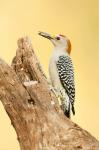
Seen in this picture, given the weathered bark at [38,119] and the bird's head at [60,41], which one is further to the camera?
the bird's head at [60,41]

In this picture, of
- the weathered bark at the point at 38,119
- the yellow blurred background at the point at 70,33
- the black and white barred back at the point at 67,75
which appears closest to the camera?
the weathered bark at the point at 38,119

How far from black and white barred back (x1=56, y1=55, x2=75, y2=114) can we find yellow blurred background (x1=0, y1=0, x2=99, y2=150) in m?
0.72

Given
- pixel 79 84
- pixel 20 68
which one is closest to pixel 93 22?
pixel 79 84

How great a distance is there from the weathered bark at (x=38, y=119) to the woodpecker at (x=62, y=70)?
51 centimetres

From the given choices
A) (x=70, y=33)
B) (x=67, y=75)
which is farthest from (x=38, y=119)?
(x=70, y=33)

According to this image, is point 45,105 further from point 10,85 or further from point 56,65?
point 56,65

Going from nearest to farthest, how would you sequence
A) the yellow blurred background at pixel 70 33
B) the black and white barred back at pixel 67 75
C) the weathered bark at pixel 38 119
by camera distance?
the weathered bark at pixel 38 119, the black and white barred back at pixel 67 75, the yellow blurred background at pixel 70 33

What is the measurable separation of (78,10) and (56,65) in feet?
3.05

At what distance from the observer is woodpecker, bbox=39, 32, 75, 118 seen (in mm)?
2639

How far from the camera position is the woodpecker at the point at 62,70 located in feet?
8.66

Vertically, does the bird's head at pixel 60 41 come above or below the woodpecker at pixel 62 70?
above

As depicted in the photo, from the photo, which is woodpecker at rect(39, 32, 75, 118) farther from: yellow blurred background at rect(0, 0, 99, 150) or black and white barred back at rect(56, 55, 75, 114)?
yellow blurred background at rect(0, 0, 99, 150)

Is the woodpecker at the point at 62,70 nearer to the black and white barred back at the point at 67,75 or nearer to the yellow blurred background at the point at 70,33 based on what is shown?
the black and white barred back at the point at 67,75

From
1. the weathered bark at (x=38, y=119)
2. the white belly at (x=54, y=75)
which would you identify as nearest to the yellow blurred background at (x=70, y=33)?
the white belly at (x=54, y=75)
